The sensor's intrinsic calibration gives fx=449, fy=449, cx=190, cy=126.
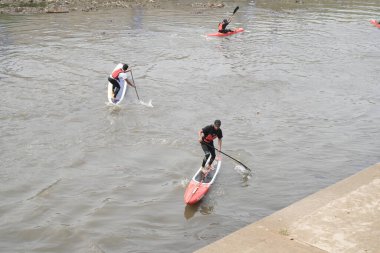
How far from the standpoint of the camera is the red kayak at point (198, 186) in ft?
34.7

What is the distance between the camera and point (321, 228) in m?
8.17

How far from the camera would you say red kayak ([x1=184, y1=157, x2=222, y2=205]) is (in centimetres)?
1056

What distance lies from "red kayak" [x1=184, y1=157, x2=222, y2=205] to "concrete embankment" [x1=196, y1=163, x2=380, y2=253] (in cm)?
223

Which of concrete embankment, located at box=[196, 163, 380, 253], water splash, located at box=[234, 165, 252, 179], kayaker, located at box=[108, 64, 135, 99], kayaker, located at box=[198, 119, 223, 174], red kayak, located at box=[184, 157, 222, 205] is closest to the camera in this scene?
concrete embankment, located at box=[196, 163, 380, 253]

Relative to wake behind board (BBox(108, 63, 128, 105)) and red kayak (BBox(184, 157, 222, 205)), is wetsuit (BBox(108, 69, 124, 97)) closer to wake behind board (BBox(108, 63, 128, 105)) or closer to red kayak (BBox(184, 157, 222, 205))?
wake behind board (BBox(108, 63, 128, 105))

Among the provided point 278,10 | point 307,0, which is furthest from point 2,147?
point 307,0

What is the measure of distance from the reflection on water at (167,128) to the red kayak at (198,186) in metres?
0.22

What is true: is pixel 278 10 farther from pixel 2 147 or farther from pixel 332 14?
pixel 2 147

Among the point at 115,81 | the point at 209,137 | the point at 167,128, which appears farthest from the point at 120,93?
the point at 209,137

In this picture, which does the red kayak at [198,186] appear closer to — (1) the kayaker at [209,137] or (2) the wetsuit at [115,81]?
(1) the kayaker at [209,137]

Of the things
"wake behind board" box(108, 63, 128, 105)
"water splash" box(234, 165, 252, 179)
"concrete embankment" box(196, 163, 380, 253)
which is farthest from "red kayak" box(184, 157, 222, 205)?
"wake behind board" box(108, 63, 128, 105)

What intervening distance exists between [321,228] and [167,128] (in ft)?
25.9

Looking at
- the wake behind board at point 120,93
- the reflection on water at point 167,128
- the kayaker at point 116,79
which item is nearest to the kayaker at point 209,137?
the reflection on water at point 167,128

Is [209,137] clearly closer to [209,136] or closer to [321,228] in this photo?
[209,136]
